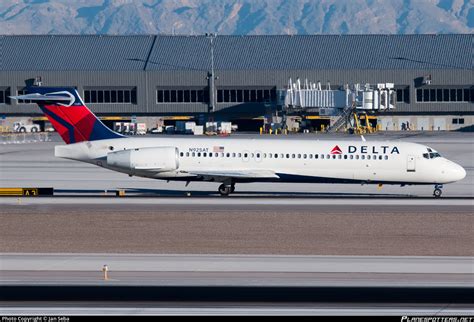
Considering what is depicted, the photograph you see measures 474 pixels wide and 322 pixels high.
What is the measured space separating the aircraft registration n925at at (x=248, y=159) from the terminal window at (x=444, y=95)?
7602 centimetres

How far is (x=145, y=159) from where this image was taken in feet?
196

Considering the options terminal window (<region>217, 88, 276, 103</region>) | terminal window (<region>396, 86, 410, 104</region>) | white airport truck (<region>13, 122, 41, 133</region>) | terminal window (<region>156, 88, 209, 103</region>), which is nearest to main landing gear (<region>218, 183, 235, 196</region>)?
terminal window (<region>217, 88, 276, 103</region>)

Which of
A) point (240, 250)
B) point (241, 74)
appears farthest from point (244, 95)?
point (240, 250)

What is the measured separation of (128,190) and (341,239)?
22687 mm

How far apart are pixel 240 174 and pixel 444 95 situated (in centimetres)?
A: 8042

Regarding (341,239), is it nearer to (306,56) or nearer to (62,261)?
(62,261)

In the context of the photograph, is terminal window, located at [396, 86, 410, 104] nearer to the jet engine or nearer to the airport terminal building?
the airport terminal building

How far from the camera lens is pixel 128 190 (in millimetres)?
64625

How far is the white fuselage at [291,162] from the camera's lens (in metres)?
60.2

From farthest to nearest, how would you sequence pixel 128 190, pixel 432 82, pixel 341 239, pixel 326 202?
1. pixel 432 82
2. pixel 128 190
3. pixel 326 202
4. pixel 341 239

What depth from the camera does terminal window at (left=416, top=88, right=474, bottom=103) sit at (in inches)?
5315

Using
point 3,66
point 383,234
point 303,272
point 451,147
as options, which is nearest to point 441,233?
point 383,234

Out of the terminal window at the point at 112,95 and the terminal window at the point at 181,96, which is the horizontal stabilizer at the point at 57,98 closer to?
the terminal window at the point at 181,96

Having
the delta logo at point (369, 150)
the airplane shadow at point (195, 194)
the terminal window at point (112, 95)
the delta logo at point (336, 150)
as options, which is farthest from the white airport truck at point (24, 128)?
the delta logo at point (369, 150)
